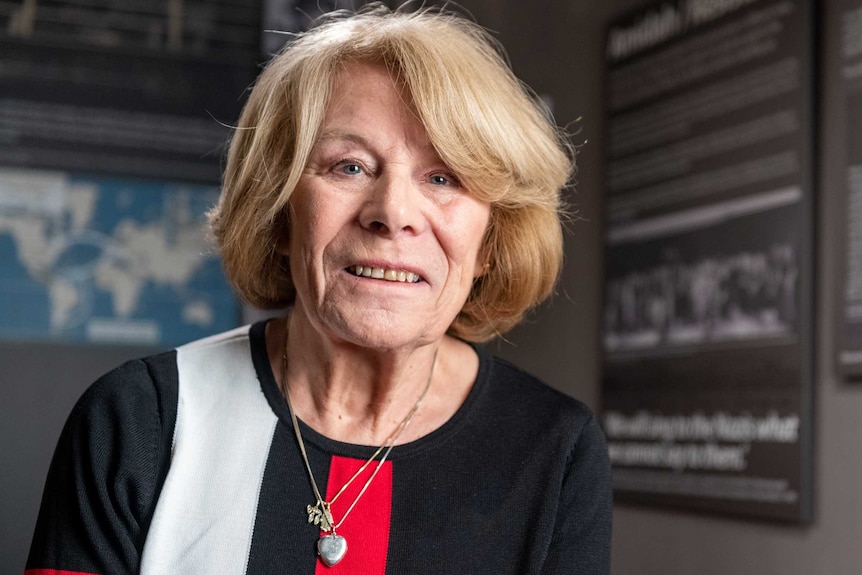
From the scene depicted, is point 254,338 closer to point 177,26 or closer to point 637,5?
point 637,5

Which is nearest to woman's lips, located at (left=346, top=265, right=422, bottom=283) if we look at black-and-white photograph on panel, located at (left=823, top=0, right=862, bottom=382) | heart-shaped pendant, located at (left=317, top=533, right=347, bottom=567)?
heart-shaped pendant, located at (left=317, top=533, right=347, bottom=567)

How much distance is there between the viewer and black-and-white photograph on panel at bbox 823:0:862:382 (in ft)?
7.27

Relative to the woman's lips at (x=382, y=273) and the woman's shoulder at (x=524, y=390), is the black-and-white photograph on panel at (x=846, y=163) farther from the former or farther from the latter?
the woman's lips at (x=382, y=273)

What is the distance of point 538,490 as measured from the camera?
1.57 m

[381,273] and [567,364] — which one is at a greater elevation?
[567,364]

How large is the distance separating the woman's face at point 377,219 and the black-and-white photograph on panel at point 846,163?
1061 millimetres

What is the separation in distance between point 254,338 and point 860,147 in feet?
4.28

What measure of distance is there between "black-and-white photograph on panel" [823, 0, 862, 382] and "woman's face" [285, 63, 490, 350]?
1061 mm

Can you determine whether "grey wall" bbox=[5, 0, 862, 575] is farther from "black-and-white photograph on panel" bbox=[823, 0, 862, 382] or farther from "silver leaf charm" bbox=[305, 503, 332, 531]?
"silver leaf charm" bbox=[305, 503, 332, 531]

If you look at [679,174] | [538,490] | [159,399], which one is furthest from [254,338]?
[679,174]

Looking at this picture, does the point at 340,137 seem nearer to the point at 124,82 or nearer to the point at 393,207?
the point at 393,207

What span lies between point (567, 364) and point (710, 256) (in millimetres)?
782

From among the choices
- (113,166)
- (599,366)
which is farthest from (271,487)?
(113,166)

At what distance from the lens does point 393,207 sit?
143 centimetres
